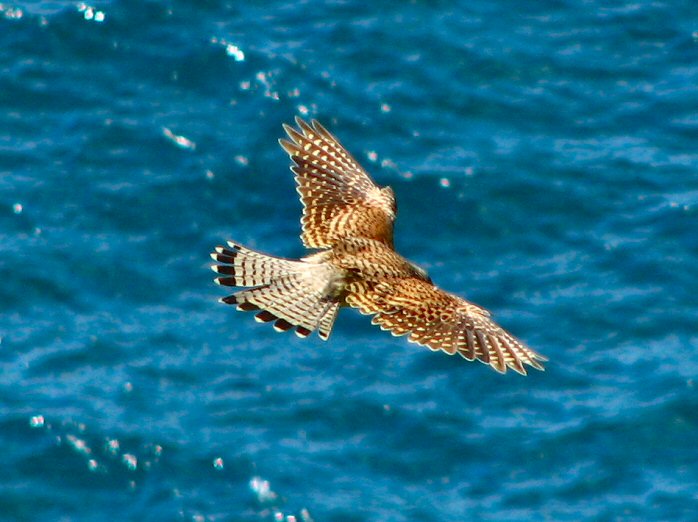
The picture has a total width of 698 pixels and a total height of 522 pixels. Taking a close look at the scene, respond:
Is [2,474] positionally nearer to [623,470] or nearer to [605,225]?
[623,470]

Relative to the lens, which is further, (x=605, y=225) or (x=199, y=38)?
(x=199, y=38)

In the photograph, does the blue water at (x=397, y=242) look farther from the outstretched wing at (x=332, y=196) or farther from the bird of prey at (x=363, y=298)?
the bird of prey at (x=363, y=298)

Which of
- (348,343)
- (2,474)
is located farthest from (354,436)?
(2,474)

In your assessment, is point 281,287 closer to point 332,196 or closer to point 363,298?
point 363,298

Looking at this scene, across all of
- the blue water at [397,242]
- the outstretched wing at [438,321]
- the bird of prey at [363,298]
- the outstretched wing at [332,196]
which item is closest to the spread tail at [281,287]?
the bird of prey at [363,298]

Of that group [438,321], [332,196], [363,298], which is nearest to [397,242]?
[332,196]

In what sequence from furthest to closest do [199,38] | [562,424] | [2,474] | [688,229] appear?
[199,38]
[688,229]
[562,424]
[2,474]
